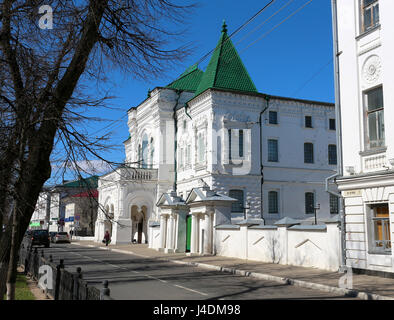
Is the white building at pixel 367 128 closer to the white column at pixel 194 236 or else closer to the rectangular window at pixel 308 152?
the white column at pixel 194 236

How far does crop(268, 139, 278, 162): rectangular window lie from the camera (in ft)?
116

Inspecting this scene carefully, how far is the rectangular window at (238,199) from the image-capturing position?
3294 centimetres

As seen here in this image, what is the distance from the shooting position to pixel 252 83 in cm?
3566

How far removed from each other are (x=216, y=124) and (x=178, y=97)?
7.79 meters

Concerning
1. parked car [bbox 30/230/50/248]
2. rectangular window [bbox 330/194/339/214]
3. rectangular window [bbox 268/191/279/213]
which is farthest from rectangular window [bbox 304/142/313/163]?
parked car [bbox 30/230/50/248]

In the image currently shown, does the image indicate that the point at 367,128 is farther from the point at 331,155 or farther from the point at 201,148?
the point at 331,155

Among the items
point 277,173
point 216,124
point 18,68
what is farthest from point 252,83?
point 18,68

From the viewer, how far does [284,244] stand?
19203 mm

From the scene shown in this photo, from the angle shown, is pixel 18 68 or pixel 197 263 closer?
pixel 18 68

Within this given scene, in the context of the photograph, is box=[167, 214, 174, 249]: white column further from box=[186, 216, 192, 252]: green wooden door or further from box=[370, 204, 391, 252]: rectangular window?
box=[370, 204, 391, 252]: rectangular window

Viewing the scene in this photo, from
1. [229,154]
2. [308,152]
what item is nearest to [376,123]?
[229,154]

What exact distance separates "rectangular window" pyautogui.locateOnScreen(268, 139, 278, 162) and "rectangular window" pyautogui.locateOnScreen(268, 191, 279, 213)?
2.79m

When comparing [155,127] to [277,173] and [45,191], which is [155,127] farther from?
[45,191]
